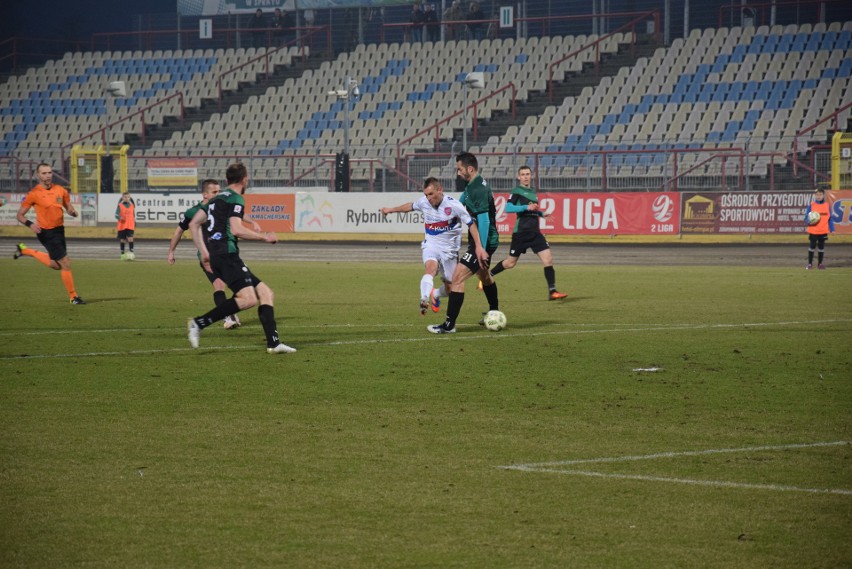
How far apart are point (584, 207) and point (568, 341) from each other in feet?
89.9

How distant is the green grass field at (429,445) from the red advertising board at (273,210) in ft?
93.7

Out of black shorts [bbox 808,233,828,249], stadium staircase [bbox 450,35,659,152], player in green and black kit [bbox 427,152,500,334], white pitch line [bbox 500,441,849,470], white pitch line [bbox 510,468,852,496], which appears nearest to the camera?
white pitch line [bbox 510,468,852,496]

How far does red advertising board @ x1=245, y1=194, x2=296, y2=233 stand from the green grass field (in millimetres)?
28574

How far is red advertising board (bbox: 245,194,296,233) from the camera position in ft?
145

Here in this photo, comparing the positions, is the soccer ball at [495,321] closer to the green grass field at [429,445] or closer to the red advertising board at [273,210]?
the green grass field at [429,445]

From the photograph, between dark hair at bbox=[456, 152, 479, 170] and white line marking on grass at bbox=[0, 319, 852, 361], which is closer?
white line marking on grass at bbox=[0, 319, 852, 361]

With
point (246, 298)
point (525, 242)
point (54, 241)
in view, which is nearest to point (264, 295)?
point (246, 298)

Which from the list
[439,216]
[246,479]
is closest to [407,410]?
[246,479]

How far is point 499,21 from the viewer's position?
5494 centimetres

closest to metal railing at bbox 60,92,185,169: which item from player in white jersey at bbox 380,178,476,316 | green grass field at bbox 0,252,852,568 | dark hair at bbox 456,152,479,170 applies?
green grass field at bbox 0,252,852,568

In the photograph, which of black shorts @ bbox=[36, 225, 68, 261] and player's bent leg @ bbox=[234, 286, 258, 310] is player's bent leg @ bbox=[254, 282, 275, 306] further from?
black shorts @ bbox=[36, 225, 68, 261]

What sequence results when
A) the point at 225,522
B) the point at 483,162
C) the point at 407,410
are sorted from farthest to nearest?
the point at 483,162 → the point at 407,410 → the point at 225,522

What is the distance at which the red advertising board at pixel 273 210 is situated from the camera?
4428 centimetres

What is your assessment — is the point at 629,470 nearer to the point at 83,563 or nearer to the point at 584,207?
the point at 83,563
